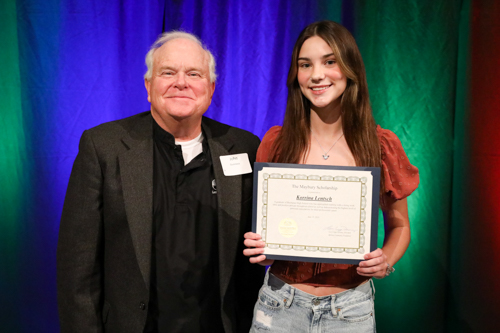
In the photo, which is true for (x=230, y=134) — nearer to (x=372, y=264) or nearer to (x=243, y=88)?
(x=243, y=88)

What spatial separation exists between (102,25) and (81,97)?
494 millimetres

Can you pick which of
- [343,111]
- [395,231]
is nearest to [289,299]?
[395,231]

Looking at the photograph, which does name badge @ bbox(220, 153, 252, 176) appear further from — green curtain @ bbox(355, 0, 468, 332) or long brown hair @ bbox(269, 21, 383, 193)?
green curtain @ bbox(355, 0, 468, 332)

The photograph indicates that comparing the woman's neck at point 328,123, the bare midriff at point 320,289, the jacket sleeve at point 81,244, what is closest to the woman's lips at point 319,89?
the woman's neck at point 328,123

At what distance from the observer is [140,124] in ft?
6.42

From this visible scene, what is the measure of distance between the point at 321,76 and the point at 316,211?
0.52m

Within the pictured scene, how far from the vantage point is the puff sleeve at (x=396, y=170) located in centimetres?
156

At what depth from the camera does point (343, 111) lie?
5.42 feet

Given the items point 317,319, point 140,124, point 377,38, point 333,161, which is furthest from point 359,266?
point 377,38

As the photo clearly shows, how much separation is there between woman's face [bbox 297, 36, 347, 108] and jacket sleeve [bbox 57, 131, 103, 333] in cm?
100

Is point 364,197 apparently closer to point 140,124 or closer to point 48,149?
point 140,124

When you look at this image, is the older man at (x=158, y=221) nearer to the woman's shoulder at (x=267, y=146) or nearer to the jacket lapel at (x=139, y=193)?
the jacket lapel at (x=139, y=193)

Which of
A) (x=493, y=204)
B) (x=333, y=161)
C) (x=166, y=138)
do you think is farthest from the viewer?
(x=493, y=204)

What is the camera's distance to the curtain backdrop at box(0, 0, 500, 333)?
2609 millimetres
